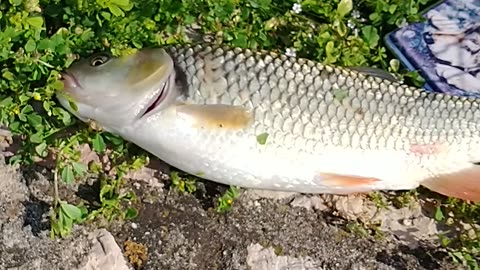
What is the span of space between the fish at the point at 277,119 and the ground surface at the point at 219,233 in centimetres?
15

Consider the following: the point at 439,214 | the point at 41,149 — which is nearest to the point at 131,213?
the point at 41,149

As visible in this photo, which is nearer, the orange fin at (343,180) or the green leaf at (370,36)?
the orange fin at (343,180)

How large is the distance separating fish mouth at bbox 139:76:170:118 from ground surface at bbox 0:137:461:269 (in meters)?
0.37

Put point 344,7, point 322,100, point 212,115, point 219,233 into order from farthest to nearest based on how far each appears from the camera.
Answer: point 344,7 → point 219,233 → point 322,100 → point 212,115

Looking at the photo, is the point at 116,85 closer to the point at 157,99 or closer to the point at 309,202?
the point at 157,99

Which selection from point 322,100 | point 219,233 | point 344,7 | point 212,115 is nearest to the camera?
point 212,115

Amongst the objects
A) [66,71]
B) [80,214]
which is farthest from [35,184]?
[66,71]

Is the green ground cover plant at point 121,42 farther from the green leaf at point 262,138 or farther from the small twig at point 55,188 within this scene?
the green leaf at point 262,138

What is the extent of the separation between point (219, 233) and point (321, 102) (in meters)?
0.63

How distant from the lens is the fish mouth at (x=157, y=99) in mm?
3047

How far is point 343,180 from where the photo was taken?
123 inches

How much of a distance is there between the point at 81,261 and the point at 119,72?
71 cm

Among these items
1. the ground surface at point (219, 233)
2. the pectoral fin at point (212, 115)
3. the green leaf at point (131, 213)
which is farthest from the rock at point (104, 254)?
the pectoral fin at point (212, 115)

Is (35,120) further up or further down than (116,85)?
further down
